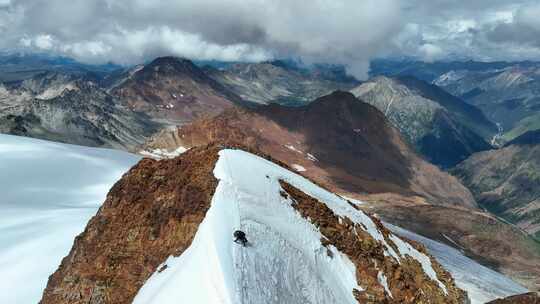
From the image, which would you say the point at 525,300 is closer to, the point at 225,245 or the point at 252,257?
the point at 252,257

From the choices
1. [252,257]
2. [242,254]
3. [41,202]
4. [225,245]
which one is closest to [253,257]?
[252,257]

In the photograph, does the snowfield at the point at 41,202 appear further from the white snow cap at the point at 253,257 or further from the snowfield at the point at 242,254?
the white snow cap at the point at 253,257

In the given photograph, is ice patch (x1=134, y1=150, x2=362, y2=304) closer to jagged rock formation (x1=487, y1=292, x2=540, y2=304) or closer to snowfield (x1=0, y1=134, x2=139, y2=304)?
jagged rock formation (x1=487, y1=292, x2=540, y2=304)

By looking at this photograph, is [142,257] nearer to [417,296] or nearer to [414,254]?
[417,296]

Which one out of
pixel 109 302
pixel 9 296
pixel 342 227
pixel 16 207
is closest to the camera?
pixel 109 302

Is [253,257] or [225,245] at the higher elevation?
[225,245]

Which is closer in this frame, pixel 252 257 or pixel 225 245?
pixel 225 245

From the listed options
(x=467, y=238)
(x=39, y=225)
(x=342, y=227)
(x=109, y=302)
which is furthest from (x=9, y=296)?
(x=467, y=238)

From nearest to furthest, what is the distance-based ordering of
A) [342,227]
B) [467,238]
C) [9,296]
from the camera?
1. [342,227]
2. [9,296]
3. [467,238]
